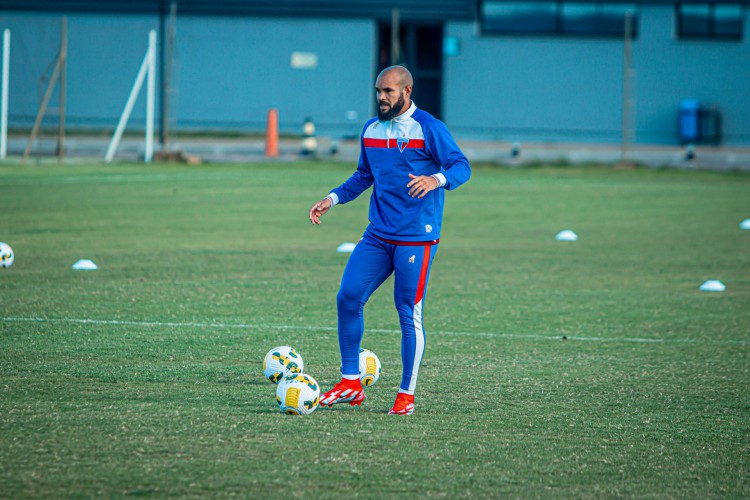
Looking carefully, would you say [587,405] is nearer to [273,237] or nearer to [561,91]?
[273,237]

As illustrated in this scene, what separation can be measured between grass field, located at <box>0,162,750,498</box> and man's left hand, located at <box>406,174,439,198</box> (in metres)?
1.24

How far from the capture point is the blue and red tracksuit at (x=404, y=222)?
6.72 metres

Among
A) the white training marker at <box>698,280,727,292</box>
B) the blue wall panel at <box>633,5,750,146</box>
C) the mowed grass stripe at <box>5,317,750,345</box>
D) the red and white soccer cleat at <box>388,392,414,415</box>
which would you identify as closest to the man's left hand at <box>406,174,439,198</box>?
the red and white soccer cleat at <box>388,392,414,415</box>

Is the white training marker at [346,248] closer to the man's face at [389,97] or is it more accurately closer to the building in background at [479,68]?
the man's face at [389,97]

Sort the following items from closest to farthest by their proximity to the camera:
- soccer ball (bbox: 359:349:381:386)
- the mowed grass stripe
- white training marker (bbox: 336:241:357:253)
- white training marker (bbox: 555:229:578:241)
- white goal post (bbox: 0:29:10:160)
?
soccer ball (bbox: 359:349:381:386) < the mowed grass stripe < white training marker (bbox: 336:241:357:253) < white training marker (bbox: 555:229:578:241) < white goal post (bbox: 0:29:10:160)

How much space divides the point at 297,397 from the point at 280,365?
0.82 meters

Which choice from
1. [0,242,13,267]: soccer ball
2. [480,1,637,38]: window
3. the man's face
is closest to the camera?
the man's face

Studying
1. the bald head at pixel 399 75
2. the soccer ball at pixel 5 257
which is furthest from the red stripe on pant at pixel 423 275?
the soccer ball at pixel 5 257

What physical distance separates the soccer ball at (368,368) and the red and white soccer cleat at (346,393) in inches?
13.7

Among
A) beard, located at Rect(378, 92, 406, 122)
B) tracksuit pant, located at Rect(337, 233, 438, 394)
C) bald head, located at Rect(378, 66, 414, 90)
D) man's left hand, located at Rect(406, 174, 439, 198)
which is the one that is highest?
bald head, located at Rect(378, 66, 414, 90)

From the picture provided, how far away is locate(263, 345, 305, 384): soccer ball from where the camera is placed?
24.1 feet

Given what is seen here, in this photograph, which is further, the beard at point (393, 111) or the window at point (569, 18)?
the window at point (569, 18)

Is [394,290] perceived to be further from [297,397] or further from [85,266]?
[85,266]

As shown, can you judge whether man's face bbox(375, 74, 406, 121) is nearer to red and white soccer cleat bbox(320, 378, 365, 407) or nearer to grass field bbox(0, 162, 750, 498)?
red and white soccer cleat bbox(320, 378, 365, 407)
